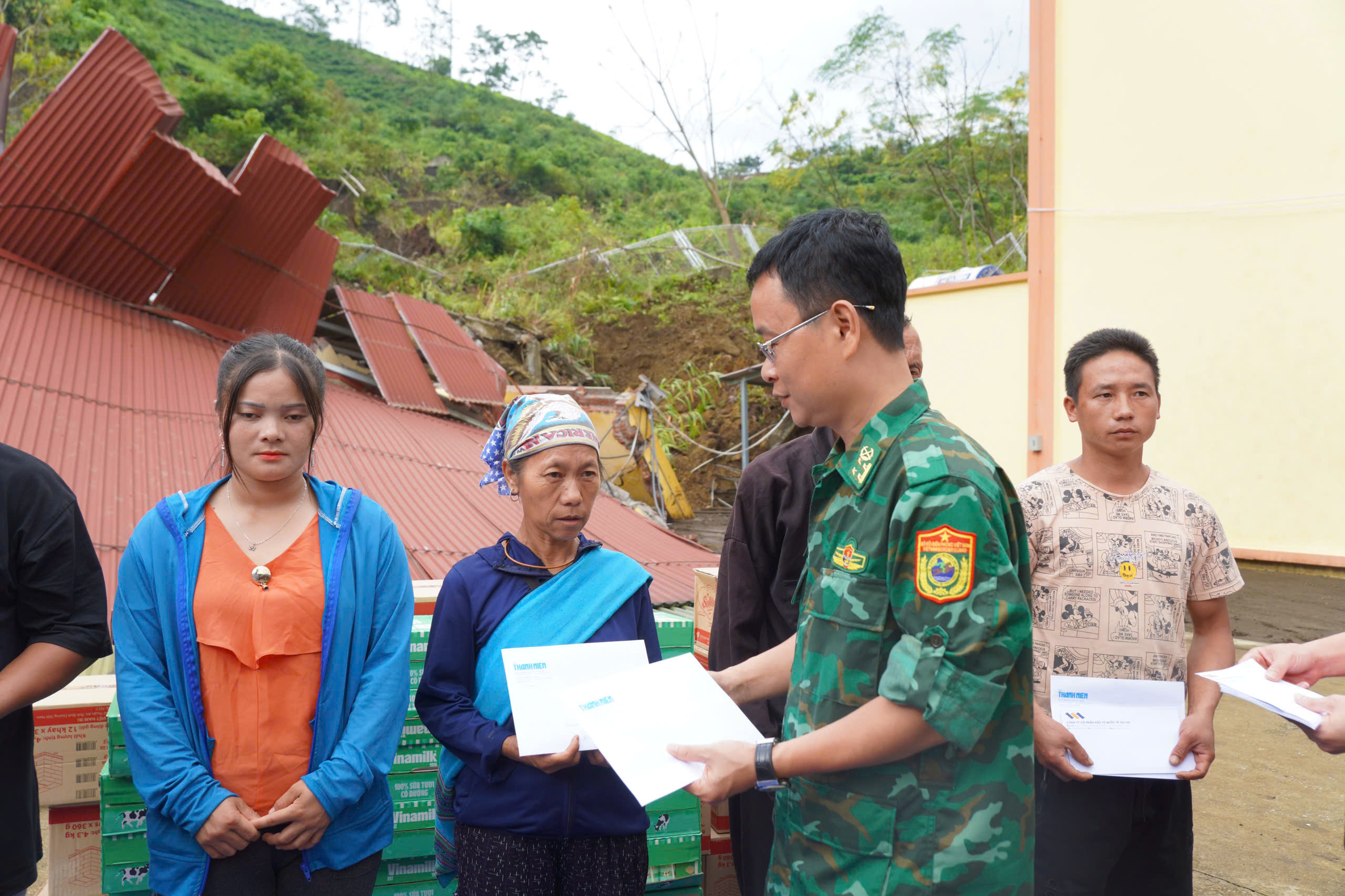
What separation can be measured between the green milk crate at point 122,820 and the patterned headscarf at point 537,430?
1.20 m

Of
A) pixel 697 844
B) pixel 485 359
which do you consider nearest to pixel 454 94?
pixel 485 359

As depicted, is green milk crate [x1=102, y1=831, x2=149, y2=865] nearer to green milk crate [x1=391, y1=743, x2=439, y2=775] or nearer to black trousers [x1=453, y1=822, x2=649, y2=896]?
green milk crate [x1=391, y1=743, x2=439, y2=775]

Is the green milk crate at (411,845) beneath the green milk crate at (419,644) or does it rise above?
beneath

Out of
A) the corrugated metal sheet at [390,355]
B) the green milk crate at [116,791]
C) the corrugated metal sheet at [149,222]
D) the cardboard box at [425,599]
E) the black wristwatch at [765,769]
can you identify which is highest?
the corrugated metal sheet at [149,222]

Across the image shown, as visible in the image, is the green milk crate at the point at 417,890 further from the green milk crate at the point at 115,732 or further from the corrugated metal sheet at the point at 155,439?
the corrugated metal sheet at the point at 155,439

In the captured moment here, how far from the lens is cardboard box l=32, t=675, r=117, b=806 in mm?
2389

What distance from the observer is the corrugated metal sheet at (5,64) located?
555cm

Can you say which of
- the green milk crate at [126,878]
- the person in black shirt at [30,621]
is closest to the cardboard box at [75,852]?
the green milk crate at [126,878]

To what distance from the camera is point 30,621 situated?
1.93 meters

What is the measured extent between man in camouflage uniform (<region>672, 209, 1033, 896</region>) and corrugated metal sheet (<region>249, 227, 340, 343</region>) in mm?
6542

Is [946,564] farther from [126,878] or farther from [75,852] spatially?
[75,852]

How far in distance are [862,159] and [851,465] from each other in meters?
25.7

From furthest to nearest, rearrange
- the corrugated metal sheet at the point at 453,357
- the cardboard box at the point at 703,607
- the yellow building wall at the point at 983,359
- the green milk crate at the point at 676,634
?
the yellow building wall at the point at 983,359 → the corrugated metal sheet at the point at 453,357 → the cardboard box at the point at 703,607 → the green milk crate at the point at 676,634

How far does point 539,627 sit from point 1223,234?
8.07 meters
